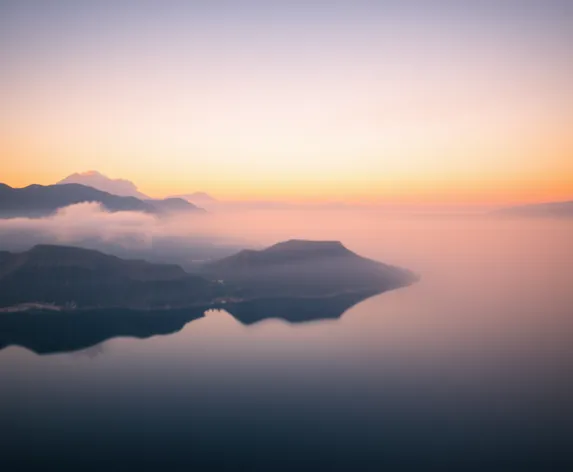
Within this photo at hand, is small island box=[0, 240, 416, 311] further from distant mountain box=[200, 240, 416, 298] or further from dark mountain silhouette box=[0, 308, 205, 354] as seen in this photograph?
dark mountain silhouette box=[0, 308, 205, 354]

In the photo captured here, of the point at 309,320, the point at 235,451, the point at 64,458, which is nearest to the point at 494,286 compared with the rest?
the point at 309,320

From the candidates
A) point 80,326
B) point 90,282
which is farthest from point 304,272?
point 80,326

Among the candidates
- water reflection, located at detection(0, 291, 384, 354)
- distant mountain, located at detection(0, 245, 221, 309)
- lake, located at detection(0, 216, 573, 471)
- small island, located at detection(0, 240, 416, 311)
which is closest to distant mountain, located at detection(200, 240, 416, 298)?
small island, located at detection(0, 240, 416, 311)

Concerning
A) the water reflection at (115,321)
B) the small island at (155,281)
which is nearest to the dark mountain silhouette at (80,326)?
the water reflection at (115,321)

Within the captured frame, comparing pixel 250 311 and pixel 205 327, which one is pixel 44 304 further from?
pixel 250 311

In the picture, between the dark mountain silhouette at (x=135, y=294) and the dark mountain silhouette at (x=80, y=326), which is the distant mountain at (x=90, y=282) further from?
the dark mountain silhouette at (x=80, y=326)

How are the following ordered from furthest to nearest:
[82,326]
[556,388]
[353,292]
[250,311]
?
[353,292] < [250,311] < [82,326] < [556,388]
